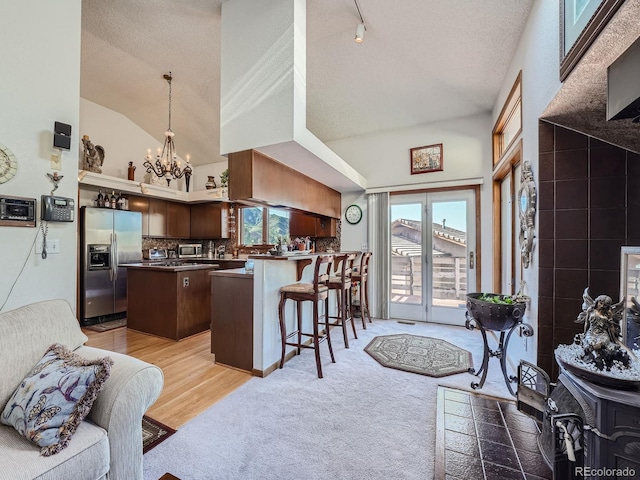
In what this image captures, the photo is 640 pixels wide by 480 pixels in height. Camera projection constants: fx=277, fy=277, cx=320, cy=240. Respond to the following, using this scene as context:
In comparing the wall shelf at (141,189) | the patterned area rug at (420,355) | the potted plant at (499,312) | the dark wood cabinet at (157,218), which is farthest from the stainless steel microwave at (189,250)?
the potted plant at (499,312)

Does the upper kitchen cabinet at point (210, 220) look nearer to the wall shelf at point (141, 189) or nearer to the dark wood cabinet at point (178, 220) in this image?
the dark wood cabinet at point (178, 220)

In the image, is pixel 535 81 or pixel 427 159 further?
pixel 427 159

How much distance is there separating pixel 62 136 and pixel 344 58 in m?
3.03

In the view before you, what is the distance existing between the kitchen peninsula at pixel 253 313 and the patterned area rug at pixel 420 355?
4.05 ft

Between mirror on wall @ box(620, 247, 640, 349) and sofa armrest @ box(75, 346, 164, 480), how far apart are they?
2420mm

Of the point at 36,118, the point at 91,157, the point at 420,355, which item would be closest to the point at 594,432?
the point at 420,355

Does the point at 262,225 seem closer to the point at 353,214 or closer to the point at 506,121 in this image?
the point at 353,214

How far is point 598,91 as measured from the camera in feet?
5.24

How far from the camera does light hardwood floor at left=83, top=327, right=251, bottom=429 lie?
215cm

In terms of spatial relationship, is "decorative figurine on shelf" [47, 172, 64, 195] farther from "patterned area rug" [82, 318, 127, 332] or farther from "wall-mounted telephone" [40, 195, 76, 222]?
"patterned area rug" [82, 318, 127, 332]

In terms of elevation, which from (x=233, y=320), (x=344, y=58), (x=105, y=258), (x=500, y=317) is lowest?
(x=233, y=320)

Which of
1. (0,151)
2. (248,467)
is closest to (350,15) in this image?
(0,151)

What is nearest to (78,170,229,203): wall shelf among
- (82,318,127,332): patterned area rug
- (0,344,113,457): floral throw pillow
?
(82,318,127,332): patterned area rug

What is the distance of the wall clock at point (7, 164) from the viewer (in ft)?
6.12
